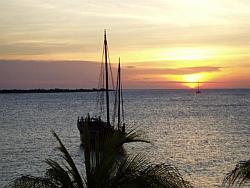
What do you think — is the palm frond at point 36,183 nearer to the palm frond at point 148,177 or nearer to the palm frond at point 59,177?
the palm frond at point 59,177

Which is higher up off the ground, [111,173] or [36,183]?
[111,173]

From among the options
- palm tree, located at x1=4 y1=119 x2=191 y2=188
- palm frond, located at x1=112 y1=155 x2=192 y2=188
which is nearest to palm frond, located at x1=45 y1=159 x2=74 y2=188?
palm tree, located at x1=4 y1=119 x2=191 y2=188

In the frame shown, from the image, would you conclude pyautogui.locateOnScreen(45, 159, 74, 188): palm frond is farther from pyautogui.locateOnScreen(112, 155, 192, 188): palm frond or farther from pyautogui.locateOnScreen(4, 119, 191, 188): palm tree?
pyautogui.locateOnScreen(112, 155, 192, 188): palm frond

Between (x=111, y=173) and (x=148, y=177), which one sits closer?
(x=148, y=177)

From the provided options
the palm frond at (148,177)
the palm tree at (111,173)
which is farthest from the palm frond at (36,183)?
the palm frond at (148,177)

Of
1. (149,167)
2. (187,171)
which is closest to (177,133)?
(187,171)

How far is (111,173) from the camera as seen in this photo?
676 centimetres

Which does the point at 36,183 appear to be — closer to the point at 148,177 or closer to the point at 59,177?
the point at 59,177

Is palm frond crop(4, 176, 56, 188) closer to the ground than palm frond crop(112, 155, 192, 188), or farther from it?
closer to the ground

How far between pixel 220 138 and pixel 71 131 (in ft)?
93.3

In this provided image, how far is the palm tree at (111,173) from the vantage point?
658 cm

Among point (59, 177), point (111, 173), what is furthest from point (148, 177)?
point (59, 177)

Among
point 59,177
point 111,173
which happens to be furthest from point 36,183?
point 111,173

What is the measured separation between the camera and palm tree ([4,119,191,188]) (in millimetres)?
6578
